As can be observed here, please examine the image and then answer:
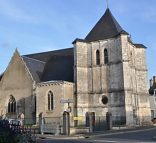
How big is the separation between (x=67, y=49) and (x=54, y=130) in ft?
72.1

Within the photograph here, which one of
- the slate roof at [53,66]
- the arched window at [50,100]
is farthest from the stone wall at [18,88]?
the arched window at [50,100]

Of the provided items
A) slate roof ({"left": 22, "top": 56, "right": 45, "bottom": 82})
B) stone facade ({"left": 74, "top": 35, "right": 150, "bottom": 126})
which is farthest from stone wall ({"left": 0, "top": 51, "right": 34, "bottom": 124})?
stone facade ({"left": 74, "top": 35, "right": 150, "bottom": 126})

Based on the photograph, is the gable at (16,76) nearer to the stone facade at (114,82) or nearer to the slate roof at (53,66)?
→ the slate roof at (53,66)

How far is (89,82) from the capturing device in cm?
4266

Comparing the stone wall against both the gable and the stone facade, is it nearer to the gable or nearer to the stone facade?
the gable

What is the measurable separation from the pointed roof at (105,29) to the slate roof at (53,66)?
438 cm

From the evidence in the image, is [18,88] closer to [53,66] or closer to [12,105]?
[12,105]

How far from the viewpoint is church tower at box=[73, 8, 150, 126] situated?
130 feet

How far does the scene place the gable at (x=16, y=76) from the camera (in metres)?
42.3

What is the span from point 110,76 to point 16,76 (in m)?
12.1

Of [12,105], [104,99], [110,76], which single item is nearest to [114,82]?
[110,76]

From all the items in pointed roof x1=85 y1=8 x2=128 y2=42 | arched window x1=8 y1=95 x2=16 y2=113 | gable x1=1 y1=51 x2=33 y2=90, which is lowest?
arched window x1=8 y1=95 x2=16 y2=113

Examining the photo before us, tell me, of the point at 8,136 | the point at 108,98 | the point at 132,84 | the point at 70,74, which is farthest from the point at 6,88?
the point at 8,136

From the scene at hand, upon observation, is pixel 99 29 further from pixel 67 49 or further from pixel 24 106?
pixel 24 106
